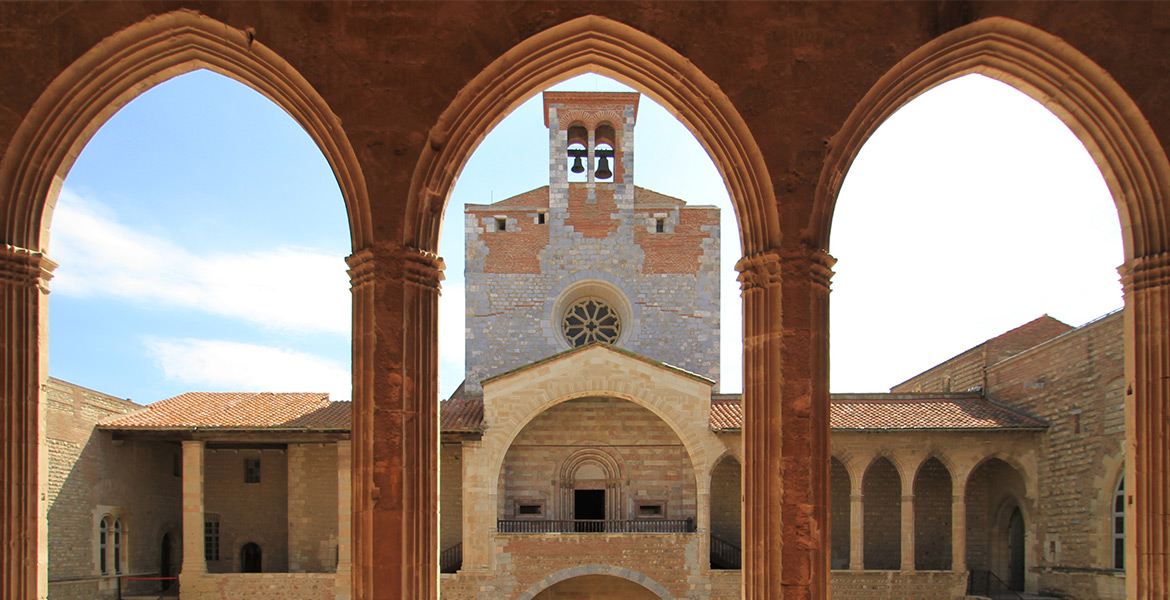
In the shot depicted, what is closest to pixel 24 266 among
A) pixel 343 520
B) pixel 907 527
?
pixel 343 520

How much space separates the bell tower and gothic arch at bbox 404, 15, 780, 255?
16553 mm

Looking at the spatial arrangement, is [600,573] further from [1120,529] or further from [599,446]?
[1120,529]

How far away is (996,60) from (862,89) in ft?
3.47

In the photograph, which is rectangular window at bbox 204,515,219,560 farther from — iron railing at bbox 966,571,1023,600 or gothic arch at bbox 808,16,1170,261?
gothic arch at bbox 808,16,1170,261

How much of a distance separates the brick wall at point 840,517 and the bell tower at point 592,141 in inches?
330

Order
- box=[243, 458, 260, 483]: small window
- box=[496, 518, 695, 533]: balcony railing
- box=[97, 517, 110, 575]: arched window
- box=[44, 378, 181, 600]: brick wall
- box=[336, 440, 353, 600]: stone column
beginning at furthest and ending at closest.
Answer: box=[243, 458, 260, 483]: small window → box=[496, 518, 695, 533]: balcony railing → box=[336, 440, 353, 600]: stone column → box=[97, 517, 110, 575]: arched window → box=[44, 378, 181, 600]: brick wall

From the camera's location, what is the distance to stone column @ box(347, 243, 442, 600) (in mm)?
5949

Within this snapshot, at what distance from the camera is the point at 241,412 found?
19250 mm

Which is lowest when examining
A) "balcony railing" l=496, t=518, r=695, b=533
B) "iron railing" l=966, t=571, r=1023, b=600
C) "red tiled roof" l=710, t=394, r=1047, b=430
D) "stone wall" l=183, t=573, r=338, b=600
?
"iron railing" l=966, t=571, r=1023, b=600

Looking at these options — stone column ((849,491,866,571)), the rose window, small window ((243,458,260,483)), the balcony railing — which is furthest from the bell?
small window ((243,458,260,483))

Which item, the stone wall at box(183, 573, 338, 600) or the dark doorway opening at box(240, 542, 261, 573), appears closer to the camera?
the stone wall at box(183, 573, 338, 600)

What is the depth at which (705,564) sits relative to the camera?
60.6 feet

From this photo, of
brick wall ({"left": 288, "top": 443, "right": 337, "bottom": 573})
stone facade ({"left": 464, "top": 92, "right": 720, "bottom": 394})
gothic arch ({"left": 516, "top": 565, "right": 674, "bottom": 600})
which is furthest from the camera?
stone facade ({"left": 464, "top": 92, "right": 720, "bottom": 394})

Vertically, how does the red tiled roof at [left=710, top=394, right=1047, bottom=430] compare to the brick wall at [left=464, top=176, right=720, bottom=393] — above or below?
below
